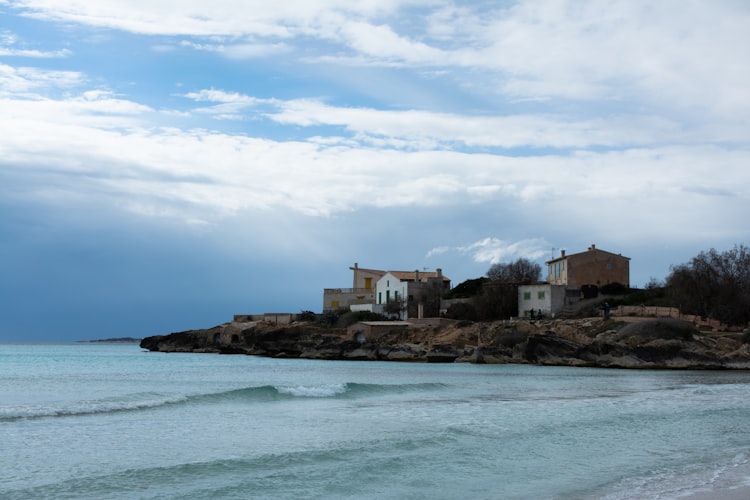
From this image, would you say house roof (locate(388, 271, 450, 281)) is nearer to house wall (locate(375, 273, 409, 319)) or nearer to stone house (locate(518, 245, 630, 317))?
house wall (locate(375, 273, 409, 319))

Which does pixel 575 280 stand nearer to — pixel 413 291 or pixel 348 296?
pixel 413 291

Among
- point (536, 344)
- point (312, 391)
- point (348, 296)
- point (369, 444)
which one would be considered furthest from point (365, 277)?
point (369, 444)

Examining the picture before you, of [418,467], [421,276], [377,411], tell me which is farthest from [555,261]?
[418,467]

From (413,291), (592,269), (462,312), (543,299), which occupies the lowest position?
(462,312)

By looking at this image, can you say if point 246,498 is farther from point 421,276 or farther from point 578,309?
point 421,276

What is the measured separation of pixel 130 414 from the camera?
62.0ft

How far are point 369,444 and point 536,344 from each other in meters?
37.9

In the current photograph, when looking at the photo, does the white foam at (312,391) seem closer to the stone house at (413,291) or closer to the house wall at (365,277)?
the stone house at (413,291)

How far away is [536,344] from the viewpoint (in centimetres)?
5091

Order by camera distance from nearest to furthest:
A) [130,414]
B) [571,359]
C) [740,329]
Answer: [130,414], [571,359], [740,329]

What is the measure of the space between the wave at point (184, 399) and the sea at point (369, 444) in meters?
0.06

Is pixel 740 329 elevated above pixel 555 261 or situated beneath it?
situated beneath

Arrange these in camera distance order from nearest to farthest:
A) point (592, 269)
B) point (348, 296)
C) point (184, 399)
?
point (184, 399) → point (592, 269) → point (348, 296)

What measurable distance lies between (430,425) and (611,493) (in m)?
7.30
